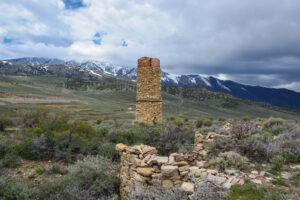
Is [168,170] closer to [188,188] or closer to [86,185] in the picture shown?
[188,188]

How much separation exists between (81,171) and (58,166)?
2.04m

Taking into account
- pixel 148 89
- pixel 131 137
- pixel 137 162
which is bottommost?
pixel 131 137

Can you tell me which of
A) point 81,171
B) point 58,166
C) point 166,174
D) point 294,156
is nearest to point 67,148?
A: point 58,166

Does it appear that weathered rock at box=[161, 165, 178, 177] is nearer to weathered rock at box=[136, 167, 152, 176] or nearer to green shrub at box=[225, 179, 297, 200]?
weathered rock at box=[136, 167, 152, 176]

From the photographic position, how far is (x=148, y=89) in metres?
11.6

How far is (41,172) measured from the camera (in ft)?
21.9

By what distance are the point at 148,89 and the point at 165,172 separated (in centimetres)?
Result: 777

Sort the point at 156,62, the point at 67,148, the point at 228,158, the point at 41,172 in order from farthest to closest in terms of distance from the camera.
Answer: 1. the point at 156,62
2. the point at 67,148
3. the point at 41,172
4. the point at 228,158

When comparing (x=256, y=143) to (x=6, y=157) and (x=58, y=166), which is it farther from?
(x=6, y=157)

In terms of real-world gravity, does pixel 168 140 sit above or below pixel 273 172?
below

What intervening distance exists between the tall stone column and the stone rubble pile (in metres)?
6.27

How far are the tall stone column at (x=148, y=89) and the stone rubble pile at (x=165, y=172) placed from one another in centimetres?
627

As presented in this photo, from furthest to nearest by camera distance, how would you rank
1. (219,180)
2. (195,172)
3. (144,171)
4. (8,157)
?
1. (8,157)
2. (144,171)
3. (195,172)
4. (219,180)

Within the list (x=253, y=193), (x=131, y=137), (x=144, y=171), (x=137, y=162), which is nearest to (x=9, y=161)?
(x=131, y=137)
